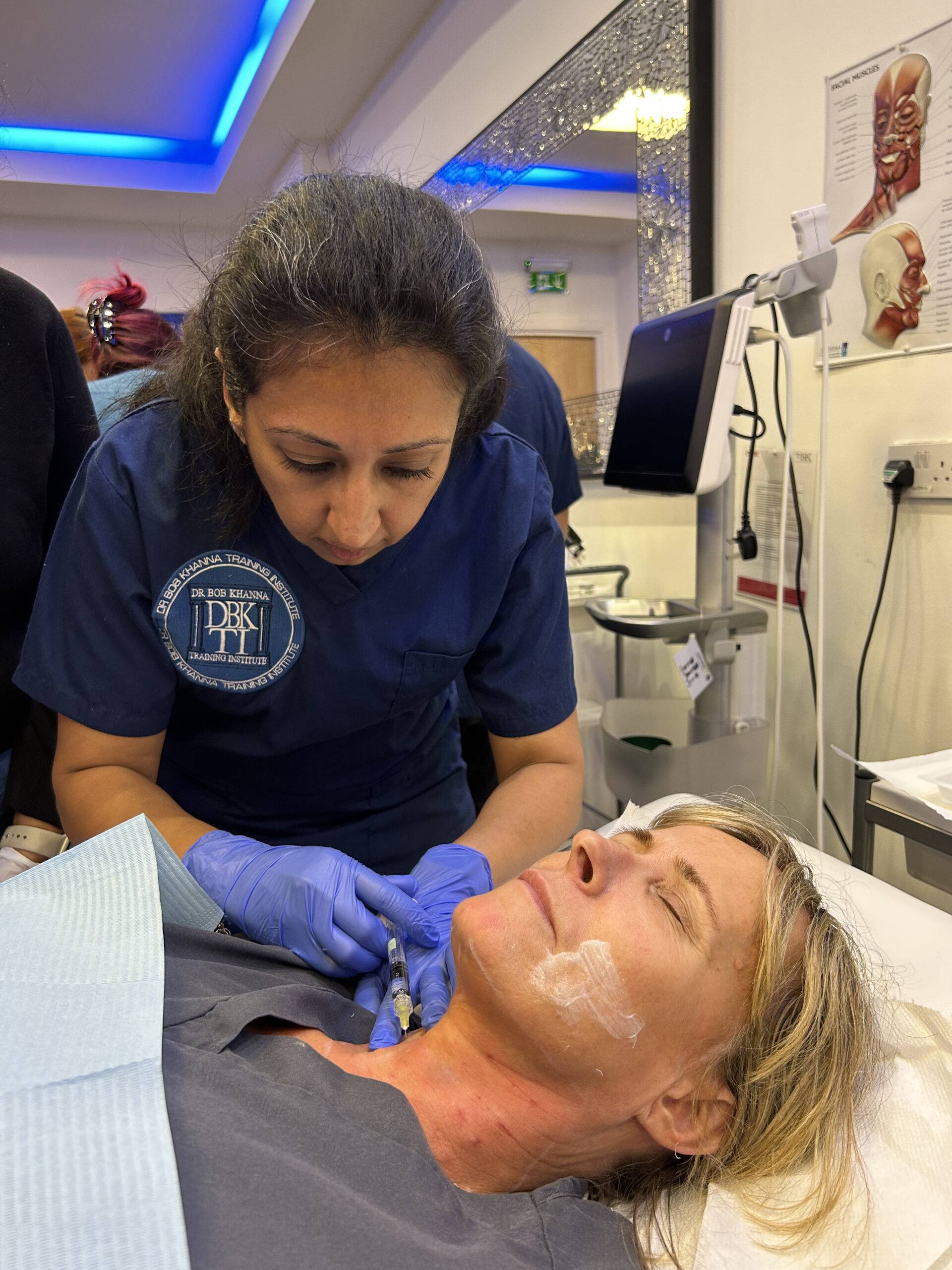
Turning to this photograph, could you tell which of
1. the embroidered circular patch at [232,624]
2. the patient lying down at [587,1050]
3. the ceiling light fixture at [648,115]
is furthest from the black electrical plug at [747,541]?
the embroidered circular patch at [232,624]

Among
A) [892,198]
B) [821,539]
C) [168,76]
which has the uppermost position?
[168,76]

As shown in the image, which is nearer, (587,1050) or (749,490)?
(587,1050)

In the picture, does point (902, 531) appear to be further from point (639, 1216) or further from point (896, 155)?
point (639, 1216)

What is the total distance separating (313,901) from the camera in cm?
→ 105

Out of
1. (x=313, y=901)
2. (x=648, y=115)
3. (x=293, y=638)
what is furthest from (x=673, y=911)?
(x=648, y=115)

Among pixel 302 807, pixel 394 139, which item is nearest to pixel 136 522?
pixel 302 807

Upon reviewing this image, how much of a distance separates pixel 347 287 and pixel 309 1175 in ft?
2.52

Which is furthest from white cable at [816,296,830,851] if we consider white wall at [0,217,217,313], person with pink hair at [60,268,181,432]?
white wall at [0,217,217,313]

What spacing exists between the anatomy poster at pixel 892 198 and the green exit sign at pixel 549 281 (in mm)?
930

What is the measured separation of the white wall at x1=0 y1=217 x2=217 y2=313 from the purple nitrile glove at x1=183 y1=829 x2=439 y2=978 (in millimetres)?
4767

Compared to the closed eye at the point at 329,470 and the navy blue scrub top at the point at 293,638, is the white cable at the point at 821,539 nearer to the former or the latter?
the navy blue scrub top at the point at 293,638

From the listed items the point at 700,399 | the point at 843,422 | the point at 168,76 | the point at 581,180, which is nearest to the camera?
the point at 700,399

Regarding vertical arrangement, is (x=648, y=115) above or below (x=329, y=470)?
above

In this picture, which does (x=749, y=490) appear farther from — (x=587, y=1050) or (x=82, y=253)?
(x=82, y=253)
